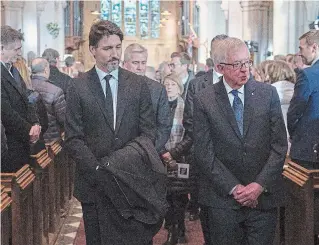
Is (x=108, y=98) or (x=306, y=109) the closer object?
(x=108, y=98)

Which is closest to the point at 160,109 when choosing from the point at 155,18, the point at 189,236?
the point at 189,236

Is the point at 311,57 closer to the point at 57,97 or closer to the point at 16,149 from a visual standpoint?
the point at 16,149

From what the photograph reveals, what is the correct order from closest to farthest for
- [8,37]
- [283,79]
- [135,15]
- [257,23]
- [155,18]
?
[8,37] → [283,79] → [257,23] → [155,18] → [135,15]

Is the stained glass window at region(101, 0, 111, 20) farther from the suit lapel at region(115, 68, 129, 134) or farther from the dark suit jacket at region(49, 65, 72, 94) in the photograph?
the suit lapel at region(115, 68, 129, 134)

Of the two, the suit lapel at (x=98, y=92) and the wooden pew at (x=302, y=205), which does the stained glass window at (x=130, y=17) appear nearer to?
the wooden pew at (x=302, y=205)

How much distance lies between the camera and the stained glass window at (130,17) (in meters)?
38.8

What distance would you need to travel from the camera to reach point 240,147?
152 inches

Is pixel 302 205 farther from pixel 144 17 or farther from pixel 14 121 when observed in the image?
→ pixel 144 17

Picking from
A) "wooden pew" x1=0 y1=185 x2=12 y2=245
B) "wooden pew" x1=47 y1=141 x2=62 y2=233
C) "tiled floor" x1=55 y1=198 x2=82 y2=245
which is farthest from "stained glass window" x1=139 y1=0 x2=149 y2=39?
"wooden pew" x1=0 y1=185 x2=12 y2=245

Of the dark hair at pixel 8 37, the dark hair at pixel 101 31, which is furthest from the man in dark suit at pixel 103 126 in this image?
the dark hair at pixel 8 37

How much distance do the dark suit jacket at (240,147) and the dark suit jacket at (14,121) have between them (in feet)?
5.03

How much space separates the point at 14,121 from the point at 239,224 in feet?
5.98

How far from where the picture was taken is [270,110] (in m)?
3.93

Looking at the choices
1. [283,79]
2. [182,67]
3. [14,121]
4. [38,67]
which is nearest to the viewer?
[14,121]
